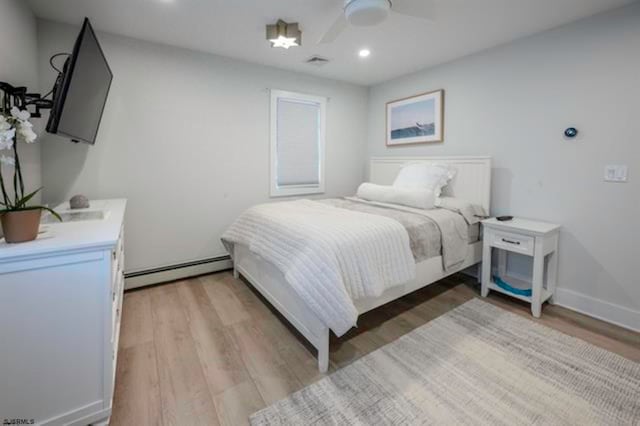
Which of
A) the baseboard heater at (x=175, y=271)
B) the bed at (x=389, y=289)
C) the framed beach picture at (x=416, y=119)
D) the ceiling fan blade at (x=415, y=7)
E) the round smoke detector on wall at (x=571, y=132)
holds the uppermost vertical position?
the ceiling fan blade at (x=415, y=7)

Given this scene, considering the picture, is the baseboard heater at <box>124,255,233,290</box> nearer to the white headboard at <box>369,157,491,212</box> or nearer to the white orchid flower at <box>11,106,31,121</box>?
the white orchid flower at <box>11,106,31,121</box>

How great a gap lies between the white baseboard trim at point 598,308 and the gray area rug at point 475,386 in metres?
0.54

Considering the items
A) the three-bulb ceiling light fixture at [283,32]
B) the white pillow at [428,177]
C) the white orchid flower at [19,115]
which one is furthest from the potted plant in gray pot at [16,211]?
the white pillow at [428,177]

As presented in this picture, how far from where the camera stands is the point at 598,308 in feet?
7.97

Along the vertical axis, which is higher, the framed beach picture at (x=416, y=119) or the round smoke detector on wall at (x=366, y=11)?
the round smoke detector on wall at (x=366, y=11)

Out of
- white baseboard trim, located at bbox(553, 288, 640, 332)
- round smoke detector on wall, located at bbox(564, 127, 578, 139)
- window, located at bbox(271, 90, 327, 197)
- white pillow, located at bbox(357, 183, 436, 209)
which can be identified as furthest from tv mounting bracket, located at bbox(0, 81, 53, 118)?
white baseboard trim, located at bbox(553, 288, 640, 332)

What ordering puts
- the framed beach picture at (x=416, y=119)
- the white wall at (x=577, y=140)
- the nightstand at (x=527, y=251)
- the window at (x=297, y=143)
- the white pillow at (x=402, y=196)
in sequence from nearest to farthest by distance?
the white wall at (x=577, y=140), the nightstand at (x=527, y=251), the white pillow at (x=402, y=196), the framed beach picture at (x=416, y=119), the window at (x=297, y=143)

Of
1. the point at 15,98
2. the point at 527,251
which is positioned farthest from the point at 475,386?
the point at 15,98

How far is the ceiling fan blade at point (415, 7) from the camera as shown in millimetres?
1900

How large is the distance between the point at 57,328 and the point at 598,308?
3.62 meters

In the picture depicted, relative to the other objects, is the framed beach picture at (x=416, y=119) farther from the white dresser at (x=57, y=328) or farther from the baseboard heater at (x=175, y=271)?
the white dresser at (x=57, y=328)

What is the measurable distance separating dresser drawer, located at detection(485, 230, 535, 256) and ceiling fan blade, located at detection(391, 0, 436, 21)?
187cm

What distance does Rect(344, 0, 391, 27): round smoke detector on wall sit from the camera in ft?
5.98

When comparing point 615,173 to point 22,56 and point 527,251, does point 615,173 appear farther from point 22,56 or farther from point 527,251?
point 22,56
